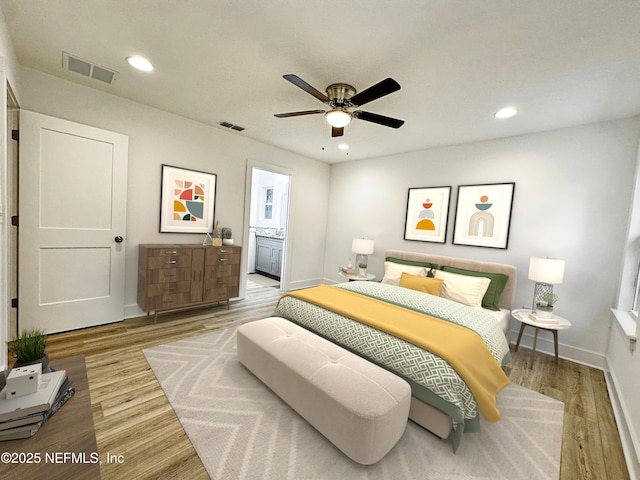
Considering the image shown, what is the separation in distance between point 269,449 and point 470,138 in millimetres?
3965

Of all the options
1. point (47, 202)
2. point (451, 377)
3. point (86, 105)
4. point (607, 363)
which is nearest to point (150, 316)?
point (47, 202)

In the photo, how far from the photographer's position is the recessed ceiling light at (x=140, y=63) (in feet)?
7.40

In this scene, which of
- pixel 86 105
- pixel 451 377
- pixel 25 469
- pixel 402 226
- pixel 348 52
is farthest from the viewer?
pixel 402 226

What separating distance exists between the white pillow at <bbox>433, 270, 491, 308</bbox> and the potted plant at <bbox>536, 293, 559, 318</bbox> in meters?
0.50

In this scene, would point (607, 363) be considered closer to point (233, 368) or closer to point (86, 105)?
point (233, 368)

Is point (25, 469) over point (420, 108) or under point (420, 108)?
under

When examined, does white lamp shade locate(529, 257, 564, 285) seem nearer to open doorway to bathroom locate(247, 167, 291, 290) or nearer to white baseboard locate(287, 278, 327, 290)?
white baseboard locate(287, 278, 327, 290)

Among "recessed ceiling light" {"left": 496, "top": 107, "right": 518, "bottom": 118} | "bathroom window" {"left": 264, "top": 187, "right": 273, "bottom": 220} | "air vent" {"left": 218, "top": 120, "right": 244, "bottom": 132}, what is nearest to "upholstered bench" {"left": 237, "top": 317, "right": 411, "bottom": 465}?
"recessed ceiling light" {"left": 496, "top": 107, "right": 518, "bottom": 118}

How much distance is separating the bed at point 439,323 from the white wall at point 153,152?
195 centimetres

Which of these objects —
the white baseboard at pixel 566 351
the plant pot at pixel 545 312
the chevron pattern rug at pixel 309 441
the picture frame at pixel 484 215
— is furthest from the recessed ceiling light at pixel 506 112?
the chevron pattern rug at pixel 309 441

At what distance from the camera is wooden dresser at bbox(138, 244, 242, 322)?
3176 millimetres

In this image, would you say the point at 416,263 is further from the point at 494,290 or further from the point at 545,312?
the point at 545,312

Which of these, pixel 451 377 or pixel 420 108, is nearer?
pixel 451 377

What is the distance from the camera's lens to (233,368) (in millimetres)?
2410
